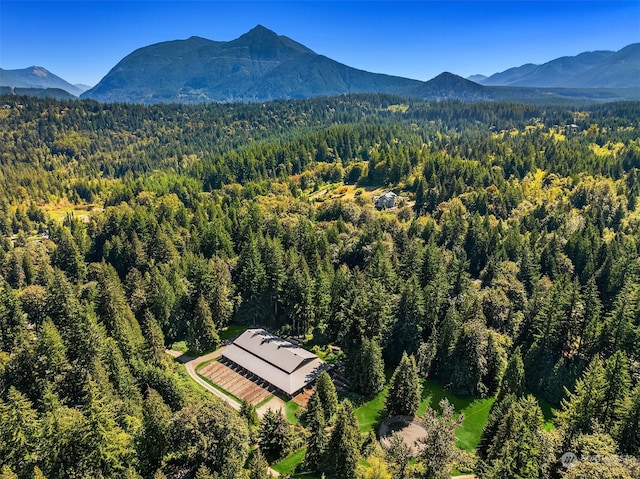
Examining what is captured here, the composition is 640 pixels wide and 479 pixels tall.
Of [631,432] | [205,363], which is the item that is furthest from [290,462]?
[631,432]

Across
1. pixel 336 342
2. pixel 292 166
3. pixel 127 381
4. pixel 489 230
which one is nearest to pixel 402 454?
pixel 127 381

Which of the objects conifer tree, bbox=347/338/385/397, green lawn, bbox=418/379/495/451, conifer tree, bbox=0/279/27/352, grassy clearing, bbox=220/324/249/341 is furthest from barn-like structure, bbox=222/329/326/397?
conifer tree, bbox=0/279/27/352

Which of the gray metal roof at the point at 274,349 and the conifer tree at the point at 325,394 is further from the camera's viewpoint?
the gray metal roof at the point at 274,349

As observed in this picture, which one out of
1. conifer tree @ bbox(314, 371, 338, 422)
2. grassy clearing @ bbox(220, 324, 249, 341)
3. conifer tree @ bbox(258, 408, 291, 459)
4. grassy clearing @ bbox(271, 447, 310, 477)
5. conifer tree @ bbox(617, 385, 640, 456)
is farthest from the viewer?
grassy clearing @ bbox(220, 324, 249, 341)

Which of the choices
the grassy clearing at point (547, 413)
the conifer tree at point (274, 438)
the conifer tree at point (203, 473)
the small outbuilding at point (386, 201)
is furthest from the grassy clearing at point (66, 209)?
the grassy clearing at point (547, 413)

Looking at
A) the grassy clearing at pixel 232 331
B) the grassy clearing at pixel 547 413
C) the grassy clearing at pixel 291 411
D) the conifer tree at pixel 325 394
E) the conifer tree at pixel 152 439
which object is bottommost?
the grassy clearing at pixel 547 413

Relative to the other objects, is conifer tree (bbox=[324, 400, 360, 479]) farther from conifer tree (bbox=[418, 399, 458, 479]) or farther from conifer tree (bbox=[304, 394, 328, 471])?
conifer tree (bbox=[418, 399, 458, 479])

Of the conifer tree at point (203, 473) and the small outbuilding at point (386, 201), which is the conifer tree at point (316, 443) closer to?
the conifer tree at point (203, 473)
